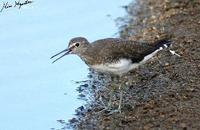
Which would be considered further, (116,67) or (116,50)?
(116,50)

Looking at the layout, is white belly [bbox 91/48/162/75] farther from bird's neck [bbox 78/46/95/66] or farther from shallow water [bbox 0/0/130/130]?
shallow water [bbox 0/0/130/130]

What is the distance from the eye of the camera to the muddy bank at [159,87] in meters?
8.95

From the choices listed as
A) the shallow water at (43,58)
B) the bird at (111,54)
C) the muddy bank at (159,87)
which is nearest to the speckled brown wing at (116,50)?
the bird at (111,54)

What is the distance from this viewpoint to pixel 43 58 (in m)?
11.5

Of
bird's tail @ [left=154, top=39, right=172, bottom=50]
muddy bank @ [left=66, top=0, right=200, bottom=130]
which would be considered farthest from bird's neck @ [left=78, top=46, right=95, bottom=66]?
bird's tail @ [left=154, top=39, right=172, bottom=50]

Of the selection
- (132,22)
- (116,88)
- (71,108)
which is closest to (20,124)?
(71,108)

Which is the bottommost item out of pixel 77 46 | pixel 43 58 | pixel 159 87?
pixel 159 87

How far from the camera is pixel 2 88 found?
10367 millimetres

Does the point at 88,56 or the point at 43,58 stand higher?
the point at 43,58

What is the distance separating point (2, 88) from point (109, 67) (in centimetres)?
202

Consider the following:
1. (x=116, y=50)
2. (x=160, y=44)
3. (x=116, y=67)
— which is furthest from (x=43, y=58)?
(x=116, y=67)

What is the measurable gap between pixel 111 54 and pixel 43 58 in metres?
2.58

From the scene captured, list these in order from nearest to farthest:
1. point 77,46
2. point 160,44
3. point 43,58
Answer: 1. point 77,46
2. point 160,44
3. point 43,58

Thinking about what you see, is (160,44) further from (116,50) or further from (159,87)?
(116,50)
